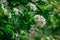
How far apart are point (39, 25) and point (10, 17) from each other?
0.33m

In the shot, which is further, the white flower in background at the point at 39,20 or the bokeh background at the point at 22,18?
the white flower in background at the point at 39,20

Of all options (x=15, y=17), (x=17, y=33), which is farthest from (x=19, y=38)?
(x=15, y=17)

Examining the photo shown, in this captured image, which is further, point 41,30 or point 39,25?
point 41,30

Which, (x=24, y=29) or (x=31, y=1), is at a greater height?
(x=31, y=1)

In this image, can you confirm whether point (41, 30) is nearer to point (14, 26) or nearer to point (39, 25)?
point (39, 25)

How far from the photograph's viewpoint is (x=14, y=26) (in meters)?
2.33

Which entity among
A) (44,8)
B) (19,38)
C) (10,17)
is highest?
(44,8)

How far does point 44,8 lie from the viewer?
2.63 meters

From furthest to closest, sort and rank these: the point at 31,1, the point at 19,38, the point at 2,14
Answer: the point at 31,1 < the point at 19,38 < the point at 2,14

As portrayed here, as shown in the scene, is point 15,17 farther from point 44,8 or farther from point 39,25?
point 44,8

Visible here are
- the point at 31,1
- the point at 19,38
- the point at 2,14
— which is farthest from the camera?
the point at 31,1

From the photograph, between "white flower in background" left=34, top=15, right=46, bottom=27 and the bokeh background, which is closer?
the bokeh background

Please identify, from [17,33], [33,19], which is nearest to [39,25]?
[33,19]

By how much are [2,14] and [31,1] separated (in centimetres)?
46
